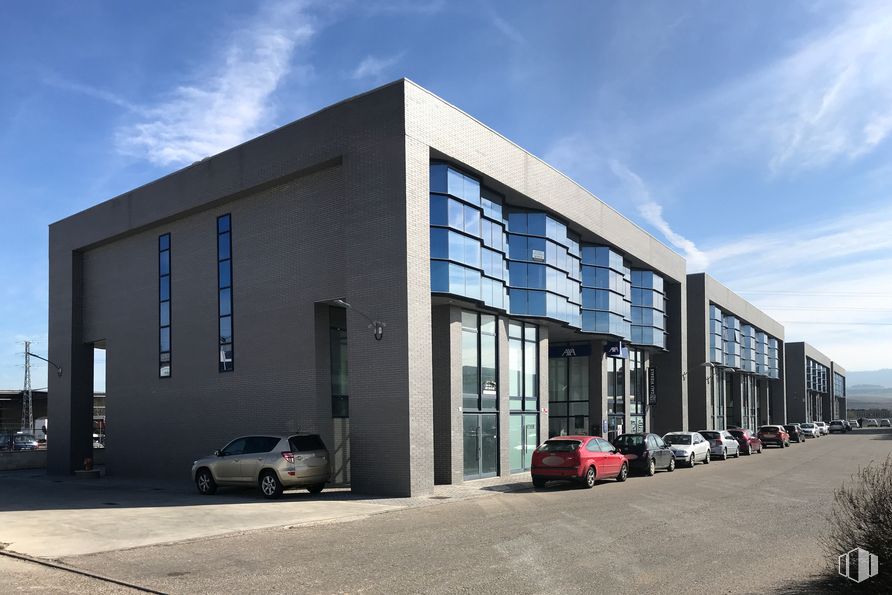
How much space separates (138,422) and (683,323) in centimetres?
3238

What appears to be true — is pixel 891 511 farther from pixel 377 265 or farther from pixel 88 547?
pixel 377 265

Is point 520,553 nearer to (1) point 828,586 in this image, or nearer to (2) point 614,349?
(1) point 828,586

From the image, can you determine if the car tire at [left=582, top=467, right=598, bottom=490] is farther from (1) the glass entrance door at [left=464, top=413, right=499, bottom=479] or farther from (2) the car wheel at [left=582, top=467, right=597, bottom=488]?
(1) the glass entrance door at [left=464, top=413, right=499, bottom=479]

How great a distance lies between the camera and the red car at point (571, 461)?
21453mm

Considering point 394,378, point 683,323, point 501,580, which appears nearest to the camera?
point 501,580

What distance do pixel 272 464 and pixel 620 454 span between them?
11.0 meters

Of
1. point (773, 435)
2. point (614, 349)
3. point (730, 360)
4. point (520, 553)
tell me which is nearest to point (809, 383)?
point (730, 360)

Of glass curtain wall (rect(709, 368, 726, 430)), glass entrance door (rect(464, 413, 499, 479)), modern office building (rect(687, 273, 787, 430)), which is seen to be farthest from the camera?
glass curtain wall (rect(709, 368, 726, 430))

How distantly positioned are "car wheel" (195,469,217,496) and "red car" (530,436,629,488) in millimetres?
8952

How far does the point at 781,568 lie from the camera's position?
31.1 feet

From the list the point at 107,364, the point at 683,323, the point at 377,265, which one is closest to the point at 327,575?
the point at 377,265

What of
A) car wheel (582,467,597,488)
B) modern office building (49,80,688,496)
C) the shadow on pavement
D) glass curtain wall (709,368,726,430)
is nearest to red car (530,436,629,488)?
car wheel (582,467,597,488)

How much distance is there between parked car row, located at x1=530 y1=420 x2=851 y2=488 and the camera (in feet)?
71.1

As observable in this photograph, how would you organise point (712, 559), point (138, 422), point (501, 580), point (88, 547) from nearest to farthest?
point (501, 580), point (712, 559), point (88, 547), point (138, 422)
